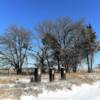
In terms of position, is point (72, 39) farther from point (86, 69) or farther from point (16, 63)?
point (16, 63)

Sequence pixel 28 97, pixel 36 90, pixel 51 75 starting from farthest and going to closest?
pixel 51 75 → pixel 36 90 → pixel 28 97

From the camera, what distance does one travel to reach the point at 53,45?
46.8 metres

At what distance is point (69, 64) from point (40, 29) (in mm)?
8654

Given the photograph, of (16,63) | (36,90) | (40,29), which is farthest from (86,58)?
(36,90)

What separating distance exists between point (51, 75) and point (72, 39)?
82.2 feet

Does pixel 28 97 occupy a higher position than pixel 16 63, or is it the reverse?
pixel 16 63

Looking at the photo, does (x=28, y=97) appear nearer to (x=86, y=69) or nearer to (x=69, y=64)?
(x=69, y=64)

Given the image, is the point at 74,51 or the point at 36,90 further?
the point at 74,51

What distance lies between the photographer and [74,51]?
149ft

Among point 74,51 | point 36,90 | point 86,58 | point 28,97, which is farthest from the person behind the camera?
point 86,58

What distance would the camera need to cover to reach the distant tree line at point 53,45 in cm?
4581

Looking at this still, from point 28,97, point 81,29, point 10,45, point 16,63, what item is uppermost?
point 81,29

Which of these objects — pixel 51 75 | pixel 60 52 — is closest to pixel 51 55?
pixel 60 52

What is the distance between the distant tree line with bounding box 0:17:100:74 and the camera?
45.8m
